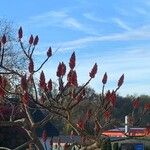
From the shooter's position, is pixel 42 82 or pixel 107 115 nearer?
pixel 42 82

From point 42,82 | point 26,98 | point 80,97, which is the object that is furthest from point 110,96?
point 26,98

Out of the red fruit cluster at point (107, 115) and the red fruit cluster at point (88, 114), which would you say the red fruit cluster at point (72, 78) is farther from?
the red fruit cluster at point (88, 114)

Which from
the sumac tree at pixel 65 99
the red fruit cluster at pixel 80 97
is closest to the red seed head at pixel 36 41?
the sumac tree at pixel 65 99

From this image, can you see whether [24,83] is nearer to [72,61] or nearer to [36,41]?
[72,61]

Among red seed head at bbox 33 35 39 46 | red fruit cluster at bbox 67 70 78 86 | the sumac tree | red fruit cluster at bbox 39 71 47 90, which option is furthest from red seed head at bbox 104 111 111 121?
red seed head at bbox 33 35 39 46

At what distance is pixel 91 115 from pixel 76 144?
425mm

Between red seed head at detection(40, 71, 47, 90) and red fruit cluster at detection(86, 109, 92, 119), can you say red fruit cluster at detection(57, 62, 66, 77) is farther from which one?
red fruit cluster at detection(86, 109, 92, 119)

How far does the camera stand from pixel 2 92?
677cm

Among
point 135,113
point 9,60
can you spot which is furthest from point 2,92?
point 9,60

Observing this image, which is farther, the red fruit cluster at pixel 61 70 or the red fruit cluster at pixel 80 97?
the red fruit cluster at pixel 80 97

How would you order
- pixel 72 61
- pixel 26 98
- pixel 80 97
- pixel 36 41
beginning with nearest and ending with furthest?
1. pixel 72 61
2. pixel 26 98
3. pixel 80 97
4. pixel 36 41

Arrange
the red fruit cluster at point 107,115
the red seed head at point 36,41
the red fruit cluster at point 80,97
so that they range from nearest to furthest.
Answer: the red fruit cluster at point 80,97 < the red fruit cluster at point 107,115 < the red seed head at point 36,41

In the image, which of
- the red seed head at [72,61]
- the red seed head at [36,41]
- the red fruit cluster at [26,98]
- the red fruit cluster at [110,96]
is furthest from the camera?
the red seed head at [36,41]

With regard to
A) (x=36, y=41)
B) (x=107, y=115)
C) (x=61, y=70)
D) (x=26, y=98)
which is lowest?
(x=107, y=115)
